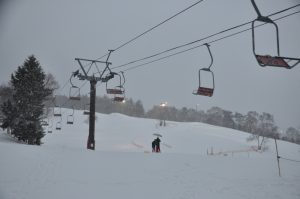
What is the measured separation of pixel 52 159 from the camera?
63.5 ft

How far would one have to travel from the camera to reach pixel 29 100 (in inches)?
1374

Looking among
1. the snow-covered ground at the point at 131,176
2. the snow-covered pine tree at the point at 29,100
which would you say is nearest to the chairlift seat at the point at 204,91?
the snow-covered ground at the point at 131,176

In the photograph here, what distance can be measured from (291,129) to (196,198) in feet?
613

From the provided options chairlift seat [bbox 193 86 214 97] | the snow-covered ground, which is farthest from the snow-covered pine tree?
chairlift seat [bbox 193 86 214 97]

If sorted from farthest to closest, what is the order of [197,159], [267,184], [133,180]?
[197,159] < [267,184] < [133,180]

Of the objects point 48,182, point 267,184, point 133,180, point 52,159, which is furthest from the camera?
point 52,159

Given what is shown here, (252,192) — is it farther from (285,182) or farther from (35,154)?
(35,154)

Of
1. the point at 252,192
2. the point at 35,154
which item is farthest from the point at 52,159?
the point at 252,192

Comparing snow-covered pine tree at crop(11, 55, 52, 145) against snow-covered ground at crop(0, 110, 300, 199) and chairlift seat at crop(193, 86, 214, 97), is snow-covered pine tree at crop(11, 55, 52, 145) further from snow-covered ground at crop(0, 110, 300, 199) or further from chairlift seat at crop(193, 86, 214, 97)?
chairlift seat at crop(193, 86, 214, 97)

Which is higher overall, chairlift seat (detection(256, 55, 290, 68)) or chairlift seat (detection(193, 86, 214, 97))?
chairlift seat (detection(256, 55, 290, 68))

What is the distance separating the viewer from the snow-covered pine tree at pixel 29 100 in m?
33.8

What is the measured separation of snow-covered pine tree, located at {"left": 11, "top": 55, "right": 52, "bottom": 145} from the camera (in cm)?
3378

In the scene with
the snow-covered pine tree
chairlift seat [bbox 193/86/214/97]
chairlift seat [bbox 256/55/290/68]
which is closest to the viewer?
chairlift seat [bbox 256/55/290/68]

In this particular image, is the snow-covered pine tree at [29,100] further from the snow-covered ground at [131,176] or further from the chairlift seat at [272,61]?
the chairlift seat at [272,61]
